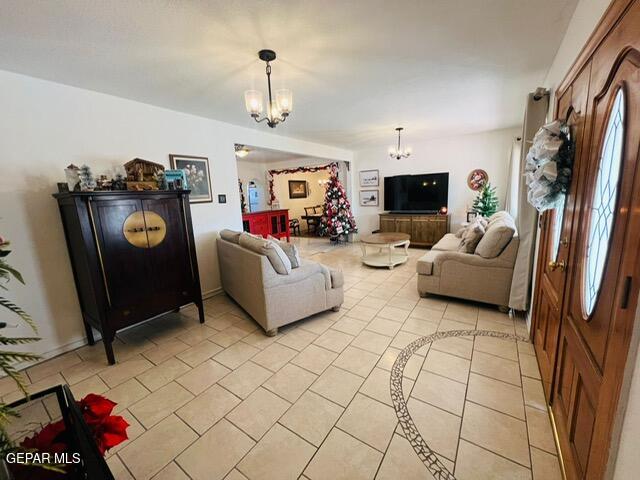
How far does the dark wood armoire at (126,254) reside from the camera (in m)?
2.18

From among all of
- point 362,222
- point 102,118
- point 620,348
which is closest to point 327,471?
point 620,348

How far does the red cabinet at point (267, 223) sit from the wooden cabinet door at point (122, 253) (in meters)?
3.34

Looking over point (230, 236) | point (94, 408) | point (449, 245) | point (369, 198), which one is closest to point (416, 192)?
point (369, 198)

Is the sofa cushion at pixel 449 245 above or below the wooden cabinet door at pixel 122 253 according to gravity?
below

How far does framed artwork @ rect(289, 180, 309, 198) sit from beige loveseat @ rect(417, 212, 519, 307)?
711cm

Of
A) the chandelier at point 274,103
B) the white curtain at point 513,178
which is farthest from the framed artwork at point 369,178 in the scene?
the chandelier at point 274,103

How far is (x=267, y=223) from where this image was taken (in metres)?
6.46

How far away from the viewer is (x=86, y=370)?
2.22 meters

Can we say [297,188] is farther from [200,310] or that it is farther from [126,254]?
[126,254]

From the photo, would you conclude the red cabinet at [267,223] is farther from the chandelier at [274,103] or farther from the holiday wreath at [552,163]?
the holiday wreath at [552,163]

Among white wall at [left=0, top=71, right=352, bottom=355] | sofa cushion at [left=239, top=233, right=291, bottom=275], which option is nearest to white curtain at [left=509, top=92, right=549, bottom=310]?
sofa cushion at [left=239, top=233, right=291, bottom=275]

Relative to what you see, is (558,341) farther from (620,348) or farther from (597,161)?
(597,161)

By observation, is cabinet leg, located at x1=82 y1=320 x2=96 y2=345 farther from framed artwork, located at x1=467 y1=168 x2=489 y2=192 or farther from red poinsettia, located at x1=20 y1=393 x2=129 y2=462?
framed artwork, located at x1=467 y1=168 x2=489 y2=192

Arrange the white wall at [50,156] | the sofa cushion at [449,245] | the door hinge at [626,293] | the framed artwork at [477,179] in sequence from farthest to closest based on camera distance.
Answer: the framed artwork at [477,179]
the sofa cushion at [449,245]
the white wall at [50,156]
the door hinge at [626,293]
